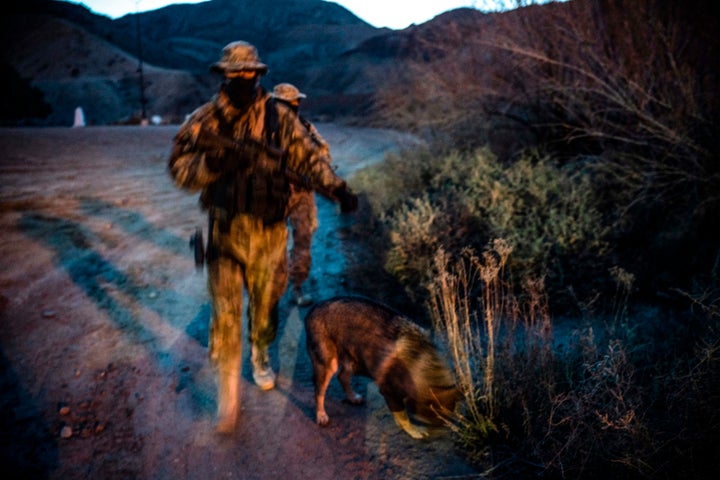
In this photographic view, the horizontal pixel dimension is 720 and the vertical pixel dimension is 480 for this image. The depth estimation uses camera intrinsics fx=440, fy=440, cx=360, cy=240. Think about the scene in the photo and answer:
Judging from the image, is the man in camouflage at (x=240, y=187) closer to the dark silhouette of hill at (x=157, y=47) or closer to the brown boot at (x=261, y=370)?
the brown boot at (x=261, y=370)

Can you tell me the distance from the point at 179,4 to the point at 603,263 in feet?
337

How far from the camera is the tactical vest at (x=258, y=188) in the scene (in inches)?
103

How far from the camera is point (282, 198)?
273 centimetres

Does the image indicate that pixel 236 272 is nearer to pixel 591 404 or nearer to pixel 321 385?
pixel 321 385

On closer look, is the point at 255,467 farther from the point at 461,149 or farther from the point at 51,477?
the point at 461,149

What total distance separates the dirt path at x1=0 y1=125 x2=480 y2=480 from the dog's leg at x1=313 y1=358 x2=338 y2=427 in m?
0.07

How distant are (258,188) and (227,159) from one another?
24 centimetres

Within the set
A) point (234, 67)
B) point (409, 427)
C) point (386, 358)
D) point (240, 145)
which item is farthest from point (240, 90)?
point (409, 427)

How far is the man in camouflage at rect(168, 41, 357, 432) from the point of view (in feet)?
8.52

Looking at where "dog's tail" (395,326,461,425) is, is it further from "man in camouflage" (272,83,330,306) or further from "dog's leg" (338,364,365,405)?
"man in camouflage" (272,83,330,306)

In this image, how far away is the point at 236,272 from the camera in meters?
2.83

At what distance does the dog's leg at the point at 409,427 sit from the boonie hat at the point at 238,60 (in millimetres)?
2248

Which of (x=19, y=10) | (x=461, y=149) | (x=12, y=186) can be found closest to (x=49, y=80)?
(x=19, y=10)

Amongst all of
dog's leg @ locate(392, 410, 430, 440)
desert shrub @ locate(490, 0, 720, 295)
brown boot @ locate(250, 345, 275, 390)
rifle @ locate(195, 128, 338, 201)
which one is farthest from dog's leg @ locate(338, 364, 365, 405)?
desert shrub @ locate(490, 0, 720, 295)
